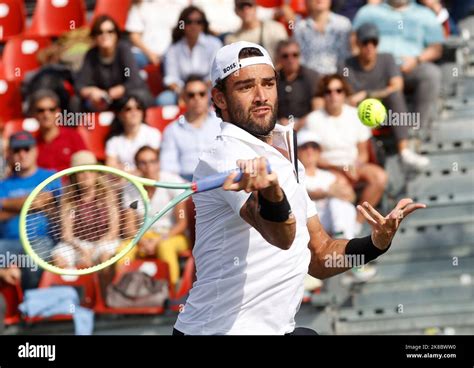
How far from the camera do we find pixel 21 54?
816 cm

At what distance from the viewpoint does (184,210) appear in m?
7.06

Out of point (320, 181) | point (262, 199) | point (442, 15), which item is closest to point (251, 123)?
point (262, 199)

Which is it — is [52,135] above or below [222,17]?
below

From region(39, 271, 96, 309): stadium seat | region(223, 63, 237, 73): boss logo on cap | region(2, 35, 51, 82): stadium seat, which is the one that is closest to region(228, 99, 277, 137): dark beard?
region(223, 63, 237, 73): boss logo on cap

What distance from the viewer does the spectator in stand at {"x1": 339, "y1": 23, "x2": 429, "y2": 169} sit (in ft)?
24.4

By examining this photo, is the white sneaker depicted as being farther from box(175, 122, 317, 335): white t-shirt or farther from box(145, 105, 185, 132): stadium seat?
box(175, 122, 317, 335): white t-shirt

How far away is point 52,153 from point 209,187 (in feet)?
11.9

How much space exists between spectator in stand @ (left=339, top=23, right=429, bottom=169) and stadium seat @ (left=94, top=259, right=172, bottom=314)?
61.8 inches

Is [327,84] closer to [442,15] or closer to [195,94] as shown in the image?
[195,94]

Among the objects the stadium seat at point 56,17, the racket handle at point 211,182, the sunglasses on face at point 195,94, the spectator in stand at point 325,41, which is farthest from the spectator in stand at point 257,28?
the racket handle at point 211,182

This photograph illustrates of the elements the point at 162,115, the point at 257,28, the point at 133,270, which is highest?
the point at 257,28

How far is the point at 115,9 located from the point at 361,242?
427 centimetres
